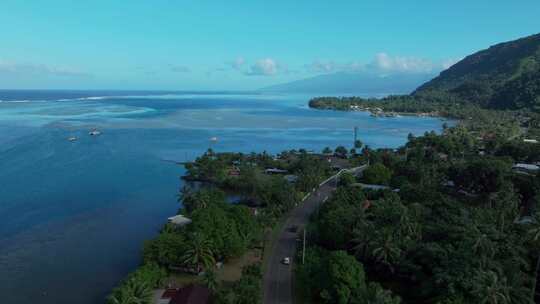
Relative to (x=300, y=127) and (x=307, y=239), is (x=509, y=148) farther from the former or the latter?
(x=300, y=127)

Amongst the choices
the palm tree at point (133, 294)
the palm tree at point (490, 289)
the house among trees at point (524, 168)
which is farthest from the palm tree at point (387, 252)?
the house among trees at point (524, 168)

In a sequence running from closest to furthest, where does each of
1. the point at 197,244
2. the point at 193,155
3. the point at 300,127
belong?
1. the point at 197,244
2. the point at 193,155
3. the point at 300,127

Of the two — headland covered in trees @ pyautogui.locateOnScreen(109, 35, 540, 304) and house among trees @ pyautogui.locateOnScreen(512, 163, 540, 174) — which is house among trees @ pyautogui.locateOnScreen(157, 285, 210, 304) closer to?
Answer: headland covered in trees @ pyautogui.locateOnScreen(109, 35, 540, 304)

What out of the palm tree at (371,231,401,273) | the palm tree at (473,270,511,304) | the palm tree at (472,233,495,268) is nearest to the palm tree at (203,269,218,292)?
the palm tree at (371,231,401,273)

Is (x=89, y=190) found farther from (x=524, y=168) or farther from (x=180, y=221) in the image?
(x=524, y=168)

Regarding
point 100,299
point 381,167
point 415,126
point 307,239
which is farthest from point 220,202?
point 415,126

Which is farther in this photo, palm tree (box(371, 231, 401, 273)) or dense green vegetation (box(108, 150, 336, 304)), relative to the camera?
palm tree (box(371, 231, 401, 273))
